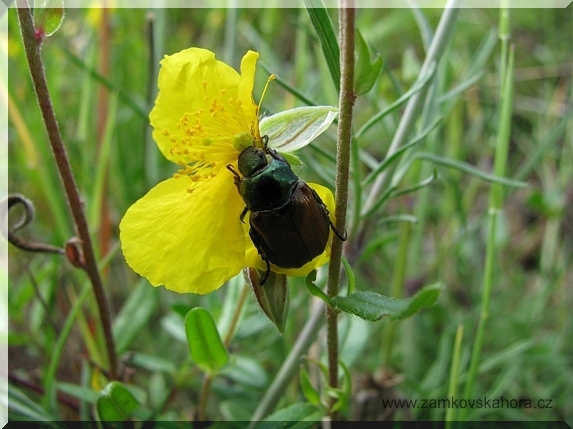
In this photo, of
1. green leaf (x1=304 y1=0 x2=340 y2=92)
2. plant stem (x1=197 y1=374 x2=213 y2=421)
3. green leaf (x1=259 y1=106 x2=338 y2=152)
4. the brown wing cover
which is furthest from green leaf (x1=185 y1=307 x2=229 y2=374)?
green leaf (x1=304 y1=0 x2=340 y2=92)

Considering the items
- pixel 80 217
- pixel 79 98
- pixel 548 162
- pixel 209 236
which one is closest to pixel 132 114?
pixel 79 98

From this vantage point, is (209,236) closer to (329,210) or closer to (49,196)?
(329,210)

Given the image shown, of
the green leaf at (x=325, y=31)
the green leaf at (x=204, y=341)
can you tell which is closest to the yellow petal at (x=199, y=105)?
the green leaf at (x=325, y=31)

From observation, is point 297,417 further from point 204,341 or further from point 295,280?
point 295,280

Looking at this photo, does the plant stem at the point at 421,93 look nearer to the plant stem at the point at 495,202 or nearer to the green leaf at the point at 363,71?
the plant stem at the point at 495,202

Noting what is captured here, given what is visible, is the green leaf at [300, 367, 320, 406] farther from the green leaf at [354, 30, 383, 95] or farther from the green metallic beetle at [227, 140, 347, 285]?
the green leaf at [354, 30, 383, 95]

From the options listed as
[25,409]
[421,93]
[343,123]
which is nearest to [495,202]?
[421,93]
